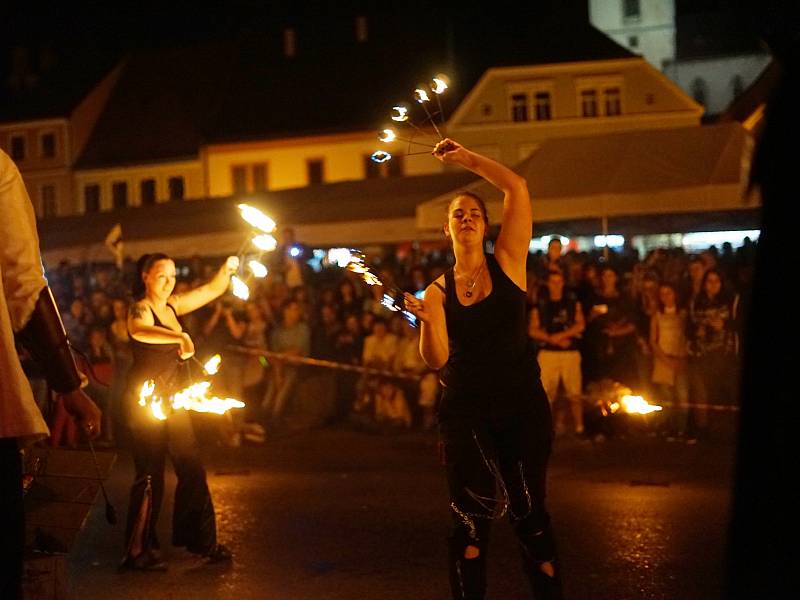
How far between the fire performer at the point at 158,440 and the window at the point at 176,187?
46.6 meters

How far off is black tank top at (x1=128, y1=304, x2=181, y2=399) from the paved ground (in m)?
1.15

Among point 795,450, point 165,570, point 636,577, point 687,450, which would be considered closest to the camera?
point 795,450

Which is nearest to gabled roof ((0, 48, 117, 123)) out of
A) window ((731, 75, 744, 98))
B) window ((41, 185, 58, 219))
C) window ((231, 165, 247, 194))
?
window ((41, 185, 58, 219))

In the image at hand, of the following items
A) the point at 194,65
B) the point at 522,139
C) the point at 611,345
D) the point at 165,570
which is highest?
the point at 194,65

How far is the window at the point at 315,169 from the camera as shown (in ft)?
172

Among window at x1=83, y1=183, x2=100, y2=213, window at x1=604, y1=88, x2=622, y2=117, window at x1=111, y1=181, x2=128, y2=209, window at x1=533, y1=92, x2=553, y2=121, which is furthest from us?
window at x1=83, y1=183, x2=100, y2=213

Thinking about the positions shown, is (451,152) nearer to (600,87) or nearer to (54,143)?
(600,87)

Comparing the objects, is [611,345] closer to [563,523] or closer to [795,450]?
[563,523]

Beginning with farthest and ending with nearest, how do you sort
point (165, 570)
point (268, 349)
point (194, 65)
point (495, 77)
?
point (194, 65), point (495, 77), point (268, 349), point (165, 570)

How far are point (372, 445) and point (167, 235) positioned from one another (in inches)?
420

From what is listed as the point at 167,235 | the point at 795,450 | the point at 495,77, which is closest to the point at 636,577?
the point at 795,450

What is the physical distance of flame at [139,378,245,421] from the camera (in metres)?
7.14

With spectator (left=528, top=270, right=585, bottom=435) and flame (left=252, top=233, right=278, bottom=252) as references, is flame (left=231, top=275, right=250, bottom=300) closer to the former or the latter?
flame (left=252, top=233, right=278, bottom=252)

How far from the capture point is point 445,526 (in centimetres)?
840
